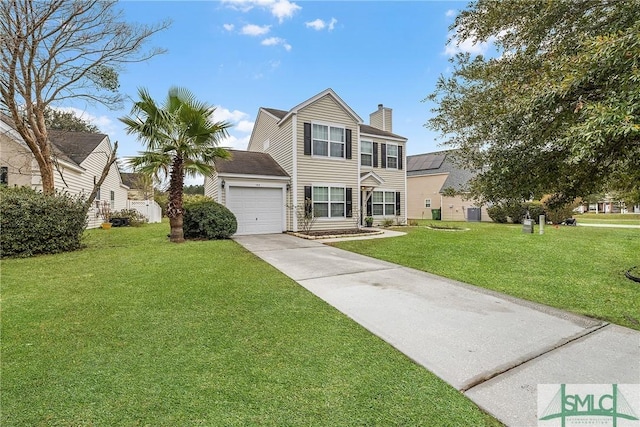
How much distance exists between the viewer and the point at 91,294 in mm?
4820

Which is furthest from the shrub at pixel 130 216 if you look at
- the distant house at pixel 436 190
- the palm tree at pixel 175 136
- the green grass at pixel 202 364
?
the distant house at pixel 436 190

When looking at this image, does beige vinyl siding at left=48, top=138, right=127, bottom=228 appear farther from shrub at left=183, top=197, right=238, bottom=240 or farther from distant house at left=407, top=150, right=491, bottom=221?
distant house at left=407, top=150, right=491, bottom=221

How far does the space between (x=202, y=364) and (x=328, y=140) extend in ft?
42.9

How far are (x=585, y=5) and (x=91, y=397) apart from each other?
21.6 ft


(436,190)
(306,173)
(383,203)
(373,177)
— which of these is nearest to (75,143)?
(306,173)

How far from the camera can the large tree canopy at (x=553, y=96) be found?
8.77 ft

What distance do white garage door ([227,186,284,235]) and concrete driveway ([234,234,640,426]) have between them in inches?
318

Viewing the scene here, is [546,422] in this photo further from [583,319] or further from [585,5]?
[585,5]

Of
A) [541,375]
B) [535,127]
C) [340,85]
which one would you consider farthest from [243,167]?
[541,375]

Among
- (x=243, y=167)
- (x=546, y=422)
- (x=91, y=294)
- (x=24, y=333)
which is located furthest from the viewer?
(x=243, y=167)

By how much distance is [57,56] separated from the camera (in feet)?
33.8

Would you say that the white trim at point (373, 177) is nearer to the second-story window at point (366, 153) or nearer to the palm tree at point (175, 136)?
the second-story window at point (366, 153)

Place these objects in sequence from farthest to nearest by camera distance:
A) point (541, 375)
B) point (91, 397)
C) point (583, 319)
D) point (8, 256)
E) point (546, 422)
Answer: point (8, 256), point (583, 319), point (541, 375), point (91, 397), point (546, 422)

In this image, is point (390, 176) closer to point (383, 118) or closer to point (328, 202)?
point (383, 118)
